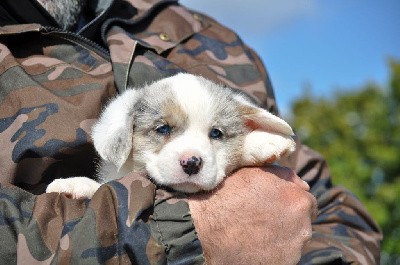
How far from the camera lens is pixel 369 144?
1369 centimetres

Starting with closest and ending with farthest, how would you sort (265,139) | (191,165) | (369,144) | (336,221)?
(191,165)
(265,139)
(336,221)
(369,144)

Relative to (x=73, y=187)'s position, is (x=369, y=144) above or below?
below

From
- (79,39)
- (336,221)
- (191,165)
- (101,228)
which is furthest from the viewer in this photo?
(336,221)

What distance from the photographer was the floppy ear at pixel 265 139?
146 inches

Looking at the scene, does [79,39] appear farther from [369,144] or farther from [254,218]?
[369,144]

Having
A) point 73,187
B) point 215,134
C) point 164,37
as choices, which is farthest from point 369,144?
point 73,187

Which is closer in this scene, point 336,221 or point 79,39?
point 79,39

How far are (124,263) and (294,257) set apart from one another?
908mm

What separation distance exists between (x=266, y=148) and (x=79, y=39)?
1.34m

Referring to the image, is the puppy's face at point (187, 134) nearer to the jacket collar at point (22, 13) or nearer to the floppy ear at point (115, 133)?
the floppy ear at point (115, 133)

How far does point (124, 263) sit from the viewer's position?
10.3ft

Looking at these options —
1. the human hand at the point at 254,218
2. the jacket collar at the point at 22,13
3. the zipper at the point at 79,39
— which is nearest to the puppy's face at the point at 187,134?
the human hand at the point at 254,218

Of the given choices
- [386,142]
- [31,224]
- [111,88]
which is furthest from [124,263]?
[386,142]

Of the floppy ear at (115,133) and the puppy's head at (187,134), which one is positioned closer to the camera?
the puppy's head at (187,134)
